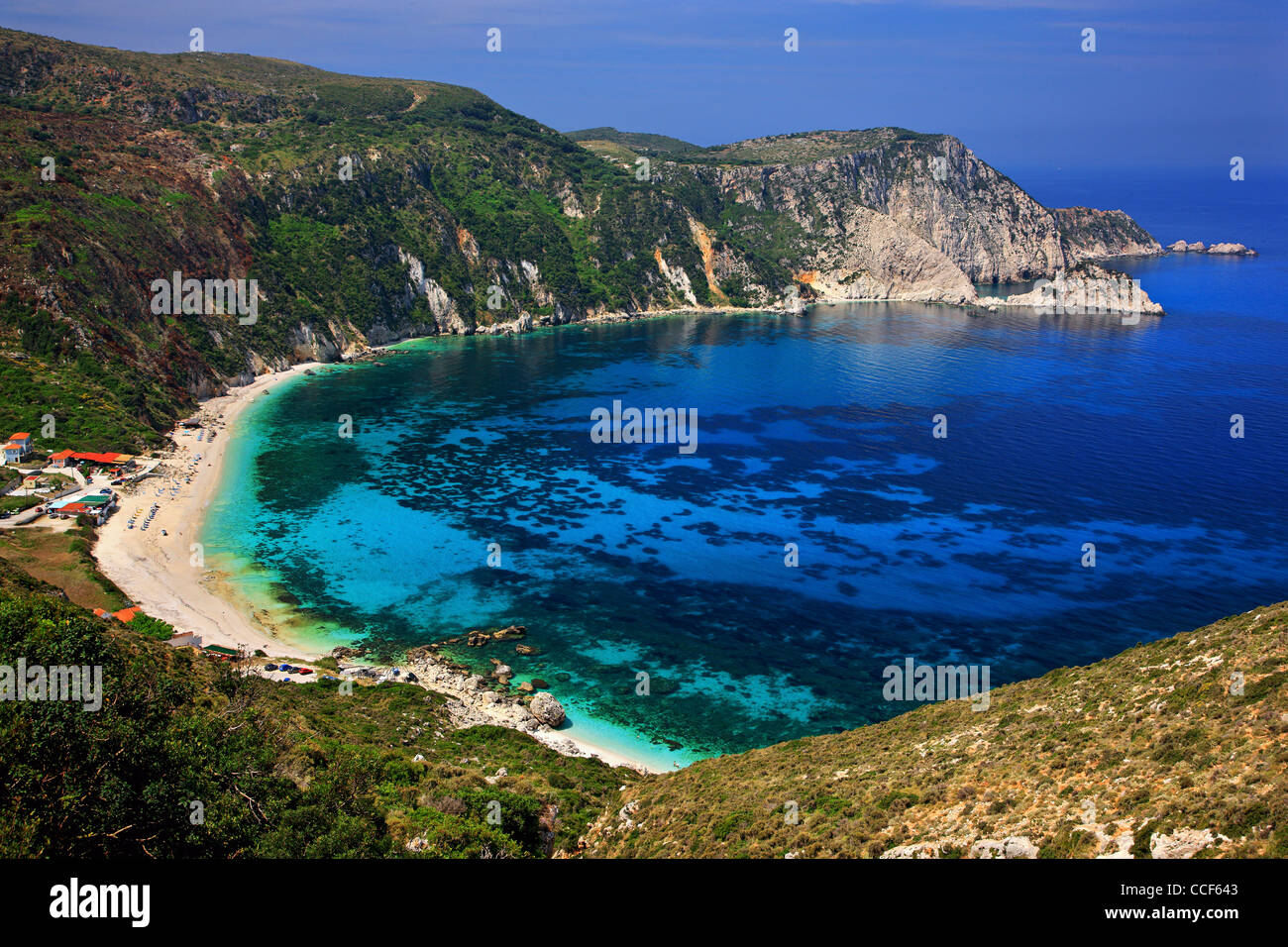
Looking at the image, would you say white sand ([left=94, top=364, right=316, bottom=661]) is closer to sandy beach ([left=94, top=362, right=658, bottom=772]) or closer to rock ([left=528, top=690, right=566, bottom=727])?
sandy beach ([left=94, top=362, right=658, bottom=772])

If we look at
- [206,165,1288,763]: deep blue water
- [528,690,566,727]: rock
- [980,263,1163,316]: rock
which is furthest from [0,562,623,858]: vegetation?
[980,263,1163,316]: rock

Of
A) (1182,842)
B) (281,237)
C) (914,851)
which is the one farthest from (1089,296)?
(1182,842)

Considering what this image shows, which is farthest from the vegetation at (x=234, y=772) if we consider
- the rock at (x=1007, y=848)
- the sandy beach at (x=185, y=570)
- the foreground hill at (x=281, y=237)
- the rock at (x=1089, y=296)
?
the rock at (x=1089, y=296)

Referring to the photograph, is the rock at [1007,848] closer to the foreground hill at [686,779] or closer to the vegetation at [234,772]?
the foreground hill at [686,779]

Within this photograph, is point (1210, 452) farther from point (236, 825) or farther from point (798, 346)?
point (236, 825)
